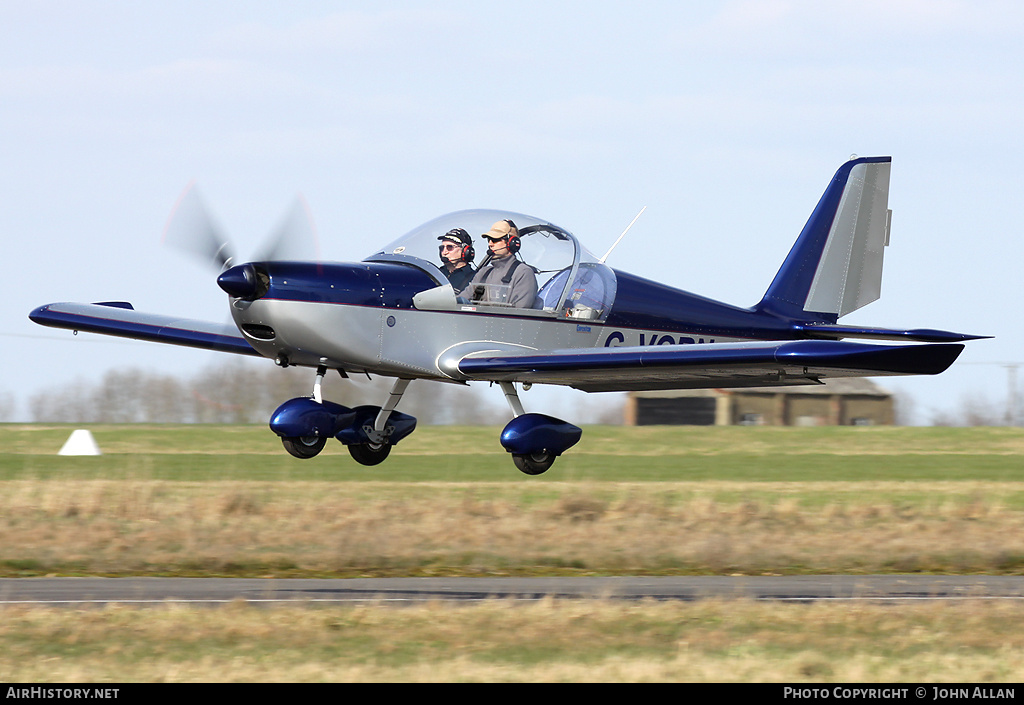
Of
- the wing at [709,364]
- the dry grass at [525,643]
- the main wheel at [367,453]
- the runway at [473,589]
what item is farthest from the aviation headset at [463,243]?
the dry grass at [525,643]

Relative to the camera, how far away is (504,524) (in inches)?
730

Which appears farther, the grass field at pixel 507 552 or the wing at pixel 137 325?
the wing at pixel 137 325

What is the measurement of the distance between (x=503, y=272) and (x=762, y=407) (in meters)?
47.5

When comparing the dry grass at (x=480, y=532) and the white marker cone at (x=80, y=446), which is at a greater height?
the white marker cone at (x=80, y=446)

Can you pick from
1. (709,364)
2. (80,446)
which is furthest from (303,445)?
(80,446)

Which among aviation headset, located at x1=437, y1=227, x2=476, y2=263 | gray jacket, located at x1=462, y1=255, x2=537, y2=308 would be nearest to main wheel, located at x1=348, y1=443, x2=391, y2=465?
gray jacket, located at x1=462, y1=255, x2=537, y2=308

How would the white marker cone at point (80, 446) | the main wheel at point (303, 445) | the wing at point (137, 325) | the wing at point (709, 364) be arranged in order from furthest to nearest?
the white marker cone at point (80, 446) < the wing at point (137, 325) < the main wheel at point (303, 445) < the wing at point (709, 364)

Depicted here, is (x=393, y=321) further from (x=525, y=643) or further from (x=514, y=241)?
(x=525, y=643)

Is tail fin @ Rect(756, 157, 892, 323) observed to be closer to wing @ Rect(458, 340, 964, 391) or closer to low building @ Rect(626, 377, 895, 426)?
wing @ Rect(458, 340, 964, 391)

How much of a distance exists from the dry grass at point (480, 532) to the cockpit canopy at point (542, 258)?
2976 mm

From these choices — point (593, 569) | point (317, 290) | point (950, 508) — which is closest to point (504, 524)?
point (593, 569)

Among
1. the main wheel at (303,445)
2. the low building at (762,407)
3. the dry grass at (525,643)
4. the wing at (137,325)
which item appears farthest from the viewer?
the low building at (762,407)

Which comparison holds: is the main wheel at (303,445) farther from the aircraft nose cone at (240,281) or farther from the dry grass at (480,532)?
the aircraft nose cone at (240,281)

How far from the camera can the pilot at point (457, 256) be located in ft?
55.3
